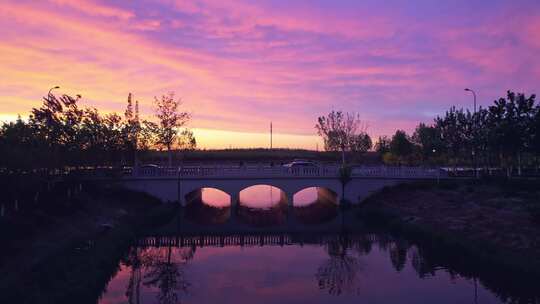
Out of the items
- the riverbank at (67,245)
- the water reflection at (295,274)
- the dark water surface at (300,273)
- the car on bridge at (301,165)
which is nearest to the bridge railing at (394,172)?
the car on bridge at (301,165)

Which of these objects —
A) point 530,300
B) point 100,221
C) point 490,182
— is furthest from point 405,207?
point 100,221

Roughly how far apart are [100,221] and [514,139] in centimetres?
5038

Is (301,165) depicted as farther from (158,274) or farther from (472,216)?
(158,274)

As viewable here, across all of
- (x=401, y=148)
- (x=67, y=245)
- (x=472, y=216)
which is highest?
(x=401, y=148)

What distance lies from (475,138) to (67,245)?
57.6m

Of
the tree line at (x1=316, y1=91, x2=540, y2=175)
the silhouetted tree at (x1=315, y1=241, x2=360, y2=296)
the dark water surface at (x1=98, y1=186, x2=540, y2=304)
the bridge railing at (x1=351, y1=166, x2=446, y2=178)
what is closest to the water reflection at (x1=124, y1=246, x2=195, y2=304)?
the dark water surface at (x1=98, y1=186, x2=540, y2=304)

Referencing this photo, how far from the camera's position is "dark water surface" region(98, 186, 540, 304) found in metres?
24.0

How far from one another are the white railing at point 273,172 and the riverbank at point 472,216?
231cm

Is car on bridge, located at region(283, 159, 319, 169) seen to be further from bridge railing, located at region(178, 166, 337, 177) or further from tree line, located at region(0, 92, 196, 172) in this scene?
tree line, located at region(0, 92, 196, 172)

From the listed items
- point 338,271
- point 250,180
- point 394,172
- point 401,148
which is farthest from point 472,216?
point 401,148

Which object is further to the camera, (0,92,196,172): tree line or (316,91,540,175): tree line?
(316,91,540,175): tree line

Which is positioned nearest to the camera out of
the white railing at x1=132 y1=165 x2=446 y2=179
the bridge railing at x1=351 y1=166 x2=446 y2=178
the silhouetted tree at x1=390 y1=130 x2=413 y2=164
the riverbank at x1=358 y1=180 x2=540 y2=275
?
the riverbank at x1=358 y1=180 x2=540 y2=275

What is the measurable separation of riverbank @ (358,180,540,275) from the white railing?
90.9 inches

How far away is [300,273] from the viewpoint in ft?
95.3
